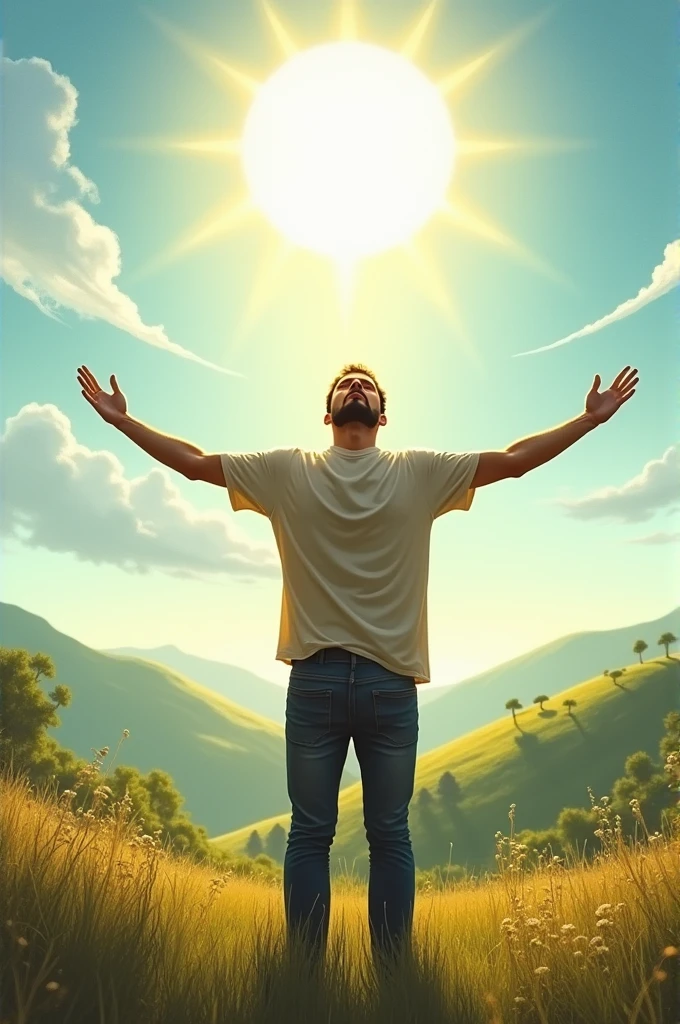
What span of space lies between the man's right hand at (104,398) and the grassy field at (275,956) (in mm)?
1899

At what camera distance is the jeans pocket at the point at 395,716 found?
3.62 metres

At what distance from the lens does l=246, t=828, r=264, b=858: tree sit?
48.7 meters

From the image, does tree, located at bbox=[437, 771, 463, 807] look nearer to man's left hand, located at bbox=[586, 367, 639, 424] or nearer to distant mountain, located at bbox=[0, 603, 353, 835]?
distant mountain, located at bbox=[0, 603, 353, 835]

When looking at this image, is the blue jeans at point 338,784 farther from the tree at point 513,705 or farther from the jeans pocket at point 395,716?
the tree at point 513,705

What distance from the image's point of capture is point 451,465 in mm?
4004

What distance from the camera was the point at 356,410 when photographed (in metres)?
4.09

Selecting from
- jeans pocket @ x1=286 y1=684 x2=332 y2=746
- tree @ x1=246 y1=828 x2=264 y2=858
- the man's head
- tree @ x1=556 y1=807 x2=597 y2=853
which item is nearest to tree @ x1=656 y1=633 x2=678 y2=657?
the man's head

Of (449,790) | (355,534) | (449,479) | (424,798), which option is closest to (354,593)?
(355,534)

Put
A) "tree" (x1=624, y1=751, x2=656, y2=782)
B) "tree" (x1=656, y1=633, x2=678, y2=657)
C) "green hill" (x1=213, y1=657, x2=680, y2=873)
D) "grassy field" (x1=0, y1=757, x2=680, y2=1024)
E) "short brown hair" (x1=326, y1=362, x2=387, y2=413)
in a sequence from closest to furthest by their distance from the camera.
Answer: "grassy field" (x1=0, y1=757, x2=680, y2=1024) → "short brown hair" (x1=326, y1=362, x2=387, y2=413) → "tree" (x1=656, y1=633, x2=678, y2=657) → "tree" (x1=624, y1=751, x2=656, y2=782) → "green hill" (x1=213, y1=657, x2=680, y2=873)

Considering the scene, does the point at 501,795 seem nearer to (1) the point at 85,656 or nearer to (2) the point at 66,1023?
(2) the point at 66,1023

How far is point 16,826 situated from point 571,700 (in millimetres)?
46141

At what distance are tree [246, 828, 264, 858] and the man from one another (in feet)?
158

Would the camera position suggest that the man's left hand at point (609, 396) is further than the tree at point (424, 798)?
No

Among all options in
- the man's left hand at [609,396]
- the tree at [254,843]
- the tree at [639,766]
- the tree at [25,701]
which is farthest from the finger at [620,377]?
the tree at [254,843]
